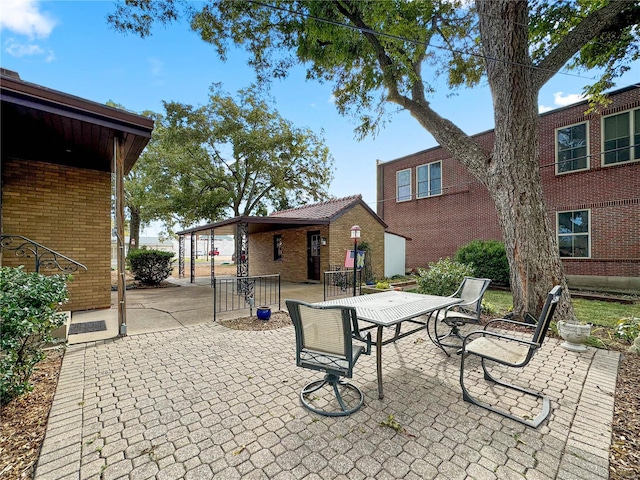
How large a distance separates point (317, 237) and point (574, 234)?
10372mm

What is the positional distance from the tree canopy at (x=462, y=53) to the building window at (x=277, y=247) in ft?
25.3

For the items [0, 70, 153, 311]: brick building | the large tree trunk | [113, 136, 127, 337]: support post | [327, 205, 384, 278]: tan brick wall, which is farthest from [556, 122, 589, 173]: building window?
[0, 70, 153, 311]: brick building

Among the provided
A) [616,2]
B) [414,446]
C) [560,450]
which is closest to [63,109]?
[414,446]

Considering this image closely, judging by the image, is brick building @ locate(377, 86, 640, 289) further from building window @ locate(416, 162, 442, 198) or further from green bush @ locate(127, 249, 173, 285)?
green bush @ locate(127, 249, 173, 285)

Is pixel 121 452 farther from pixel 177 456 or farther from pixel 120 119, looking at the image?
pixel 120 119

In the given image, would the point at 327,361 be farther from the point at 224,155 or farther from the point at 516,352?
the point at 224,155

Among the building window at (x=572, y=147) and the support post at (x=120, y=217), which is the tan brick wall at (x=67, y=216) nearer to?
the support post at (x=120, y=217)

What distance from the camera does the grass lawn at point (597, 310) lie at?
6242 mm

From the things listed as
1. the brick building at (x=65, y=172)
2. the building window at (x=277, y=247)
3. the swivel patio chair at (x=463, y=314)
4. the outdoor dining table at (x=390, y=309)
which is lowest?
the swivel patio chair at (x=463, y=314)

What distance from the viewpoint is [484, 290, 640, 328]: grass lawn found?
6.24 m

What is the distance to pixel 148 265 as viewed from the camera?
11.6m

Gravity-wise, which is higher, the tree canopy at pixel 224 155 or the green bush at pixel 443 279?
the tree canopy at pixel 224 155

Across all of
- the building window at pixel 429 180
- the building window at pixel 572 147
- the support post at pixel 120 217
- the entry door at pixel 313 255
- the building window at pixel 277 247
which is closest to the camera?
the support post at pixel 120 217

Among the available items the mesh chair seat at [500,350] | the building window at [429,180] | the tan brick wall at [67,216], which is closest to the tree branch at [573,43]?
the mesh chair seat at [500,350]
